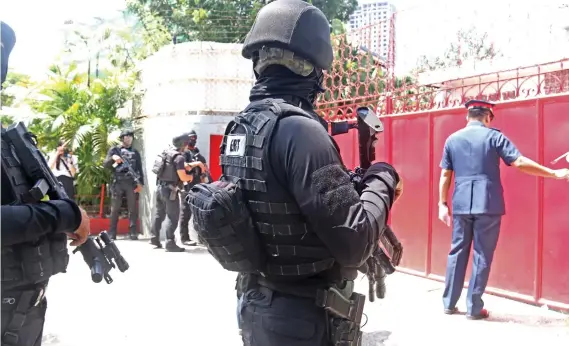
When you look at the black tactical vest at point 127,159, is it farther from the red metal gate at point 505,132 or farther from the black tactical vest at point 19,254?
the black tactical vest at point 19,254

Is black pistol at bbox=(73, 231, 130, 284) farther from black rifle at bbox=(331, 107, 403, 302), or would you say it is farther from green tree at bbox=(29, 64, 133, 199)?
green tree at bbox=(29, 64, 133, 199)

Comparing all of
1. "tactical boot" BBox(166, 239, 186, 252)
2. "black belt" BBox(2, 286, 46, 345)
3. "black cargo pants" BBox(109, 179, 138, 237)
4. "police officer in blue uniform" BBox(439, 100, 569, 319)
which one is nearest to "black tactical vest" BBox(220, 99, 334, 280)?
"black belt" BBox(2, 286, 46, 345)

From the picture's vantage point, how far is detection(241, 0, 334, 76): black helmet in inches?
77.7

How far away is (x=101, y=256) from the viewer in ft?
9.22

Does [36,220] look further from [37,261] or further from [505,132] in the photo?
[505,132]

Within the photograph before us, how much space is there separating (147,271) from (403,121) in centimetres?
353

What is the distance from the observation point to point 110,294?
18.5ft

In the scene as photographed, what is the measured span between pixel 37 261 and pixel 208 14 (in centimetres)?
1658

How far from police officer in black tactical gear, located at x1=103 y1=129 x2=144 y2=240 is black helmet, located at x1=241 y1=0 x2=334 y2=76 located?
8165mm

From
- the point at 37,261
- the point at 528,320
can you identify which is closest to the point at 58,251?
the point at 37,261

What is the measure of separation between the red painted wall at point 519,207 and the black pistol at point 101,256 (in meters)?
3.62

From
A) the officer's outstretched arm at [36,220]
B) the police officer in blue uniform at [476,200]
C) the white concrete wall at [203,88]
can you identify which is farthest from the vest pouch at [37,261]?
the white concrete wall at [203,88]

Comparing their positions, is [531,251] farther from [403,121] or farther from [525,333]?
[403,121]

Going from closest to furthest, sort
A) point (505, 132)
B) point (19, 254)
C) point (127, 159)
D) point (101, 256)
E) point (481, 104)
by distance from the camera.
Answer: point (19, 254), point (101, 256), point (481, 104), point (505, 132), point (127, 159)
